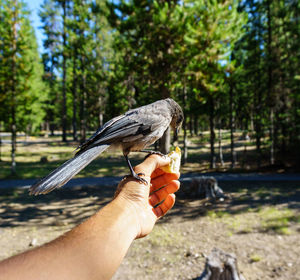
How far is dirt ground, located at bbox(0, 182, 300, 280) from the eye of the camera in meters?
4.95

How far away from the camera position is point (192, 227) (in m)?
6.88

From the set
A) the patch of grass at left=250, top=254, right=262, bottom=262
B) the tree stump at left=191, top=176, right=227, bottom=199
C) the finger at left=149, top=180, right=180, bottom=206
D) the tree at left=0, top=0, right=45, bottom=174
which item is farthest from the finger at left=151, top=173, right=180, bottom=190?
the tree at left=0, top=0, right=45, bottom=174

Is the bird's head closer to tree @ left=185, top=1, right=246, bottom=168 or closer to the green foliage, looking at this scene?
tree @ left=185, top=1, right=246, bottom=168

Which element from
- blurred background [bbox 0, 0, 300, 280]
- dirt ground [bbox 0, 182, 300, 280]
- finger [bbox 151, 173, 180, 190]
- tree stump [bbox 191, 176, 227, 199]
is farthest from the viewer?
tree stump [bbox 191, 176, 227, 199]

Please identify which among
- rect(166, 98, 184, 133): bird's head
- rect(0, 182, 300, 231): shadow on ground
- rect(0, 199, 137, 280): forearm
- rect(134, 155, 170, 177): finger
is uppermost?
rect(166, 98, 184, 133): bird's head

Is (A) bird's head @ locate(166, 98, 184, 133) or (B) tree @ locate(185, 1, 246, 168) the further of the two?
(B) tree @ locate(185, 1, 246, 168)

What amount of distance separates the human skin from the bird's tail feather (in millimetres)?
437

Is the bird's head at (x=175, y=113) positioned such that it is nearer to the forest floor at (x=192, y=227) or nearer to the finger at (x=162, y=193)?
the finger at (x=162, y=193)

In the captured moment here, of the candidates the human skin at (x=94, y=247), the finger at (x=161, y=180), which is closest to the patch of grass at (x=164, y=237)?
the finger at (x=161, y=180)

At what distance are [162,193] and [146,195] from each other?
85 cm

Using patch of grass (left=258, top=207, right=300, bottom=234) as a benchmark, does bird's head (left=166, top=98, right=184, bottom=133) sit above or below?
above

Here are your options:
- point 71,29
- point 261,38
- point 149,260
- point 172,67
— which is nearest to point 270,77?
point 261,38

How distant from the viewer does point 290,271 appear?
15.2 ft

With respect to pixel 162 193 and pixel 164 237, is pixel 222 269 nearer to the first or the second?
pixel 162 193
